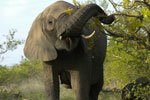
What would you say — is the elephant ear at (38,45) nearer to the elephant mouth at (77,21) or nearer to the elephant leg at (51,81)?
the elephant leg at (51,81)

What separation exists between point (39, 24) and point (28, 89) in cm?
809

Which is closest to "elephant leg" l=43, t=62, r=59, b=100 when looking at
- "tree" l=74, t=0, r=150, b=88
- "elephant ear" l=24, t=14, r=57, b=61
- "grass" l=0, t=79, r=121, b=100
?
"elephant ear" l=24, t=14, r=57, b=61

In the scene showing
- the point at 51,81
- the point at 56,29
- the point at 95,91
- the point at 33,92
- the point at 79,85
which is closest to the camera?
the point at 56,29

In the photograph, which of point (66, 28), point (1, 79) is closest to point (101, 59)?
point (66, 28)

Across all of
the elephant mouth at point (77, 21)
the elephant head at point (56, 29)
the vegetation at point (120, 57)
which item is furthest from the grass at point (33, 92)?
the elephant mouth at point (77, 21)

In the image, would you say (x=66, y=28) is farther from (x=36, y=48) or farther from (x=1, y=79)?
(x=1, y=79)

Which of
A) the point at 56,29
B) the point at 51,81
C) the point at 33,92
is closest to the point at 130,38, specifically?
the point at 56,29

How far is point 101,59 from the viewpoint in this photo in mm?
6277

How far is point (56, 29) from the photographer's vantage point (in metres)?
4.70

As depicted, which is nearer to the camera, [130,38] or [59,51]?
[130,38]

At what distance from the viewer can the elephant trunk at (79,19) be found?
13.6 ft

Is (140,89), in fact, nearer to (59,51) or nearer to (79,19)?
(59,51)

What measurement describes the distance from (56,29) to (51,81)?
3.12 feet

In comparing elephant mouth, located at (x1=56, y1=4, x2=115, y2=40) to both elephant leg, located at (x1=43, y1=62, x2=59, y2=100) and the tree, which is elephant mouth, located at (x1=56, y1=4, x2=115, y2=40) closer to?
the tree
